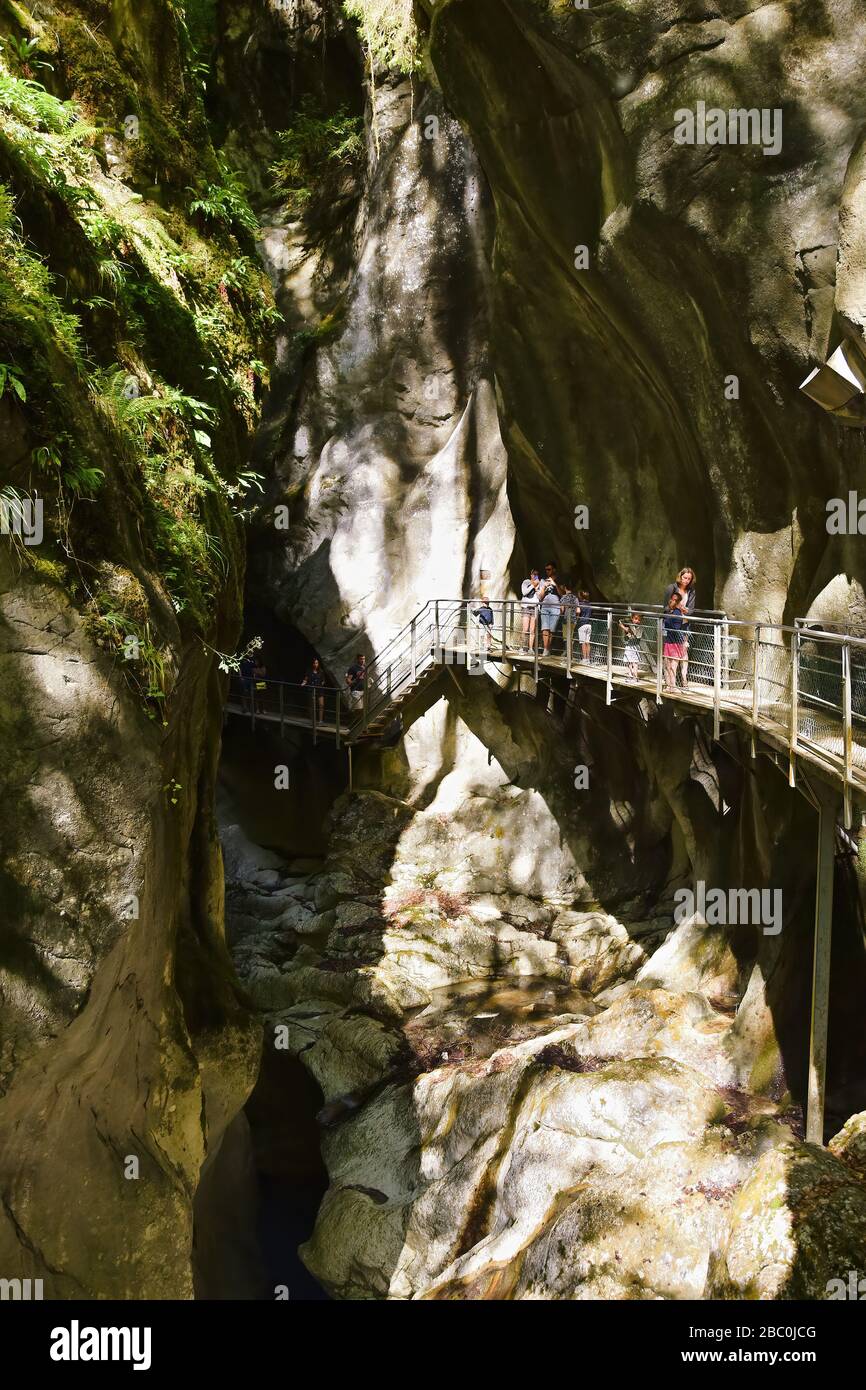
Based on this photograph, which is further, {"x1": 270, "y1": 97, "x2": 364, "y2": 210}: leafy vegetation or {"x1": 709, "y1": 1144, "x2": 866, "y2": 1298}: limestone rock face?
{"x1": 270, "y1": 97, "x2": 364, "y2": 210}: leafy vegetation

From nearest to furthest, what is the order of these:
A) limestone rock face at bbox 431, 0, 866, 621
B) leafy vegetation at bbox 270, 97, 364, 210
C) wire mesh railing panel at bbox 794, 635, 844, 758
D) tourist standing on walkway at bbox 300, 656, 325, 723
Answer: wire mesh railing panel at bbox 794, 635, 844, 758, limestone rock face at bbox 431, 0, 866, 621, tourist standing on walkway at bbox 300, 656, 325, 723, leafy vegetation at bbox 270, 97, 364, 210

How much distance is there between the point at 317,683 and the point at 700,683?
10.4 metres

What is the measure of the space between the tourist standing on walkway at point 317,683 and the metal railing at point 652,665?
0.07 meters

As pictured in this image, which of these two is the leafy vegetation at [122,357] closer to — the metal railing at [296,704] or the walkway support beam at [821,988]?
the walkway support beam at [821,988]

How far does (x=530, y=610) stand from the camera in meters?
17.2

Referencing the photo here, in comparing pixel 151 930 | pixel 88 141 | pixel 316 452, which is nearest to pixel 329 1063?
pixel 151 930

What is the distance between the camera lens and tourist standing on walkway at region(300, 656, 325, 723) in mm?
20984

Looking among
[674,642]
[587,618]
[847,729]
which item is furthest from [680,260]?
[847,729]

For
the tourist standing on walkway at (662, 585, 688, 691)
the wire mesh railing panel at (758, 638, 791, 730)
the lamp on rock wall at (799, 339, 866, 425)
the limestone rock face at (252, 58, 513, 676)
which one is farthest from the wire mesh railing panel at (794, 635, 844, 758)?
the limestone rock face at (252, 58, 513, 676)

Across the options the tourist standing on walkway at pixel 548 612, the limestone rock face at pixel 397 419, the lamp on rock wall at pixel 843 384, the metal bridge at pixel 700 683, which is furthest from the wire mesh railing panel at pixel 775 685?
the limestone rock face at pixel 397 419

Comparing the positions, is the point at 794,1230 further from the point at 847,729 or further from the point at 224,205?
the point at 224,205

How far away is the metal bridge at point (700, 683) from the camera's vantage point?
8617 millimetres

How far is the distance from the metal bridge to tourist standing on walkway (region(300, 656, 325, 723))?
0.06m

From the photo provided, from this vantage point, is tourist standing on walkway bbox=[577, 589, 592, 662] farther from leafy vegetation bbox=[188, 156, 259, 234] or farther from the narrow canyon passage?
leafy vegetation bbox=[188, 156, 259, 234]
